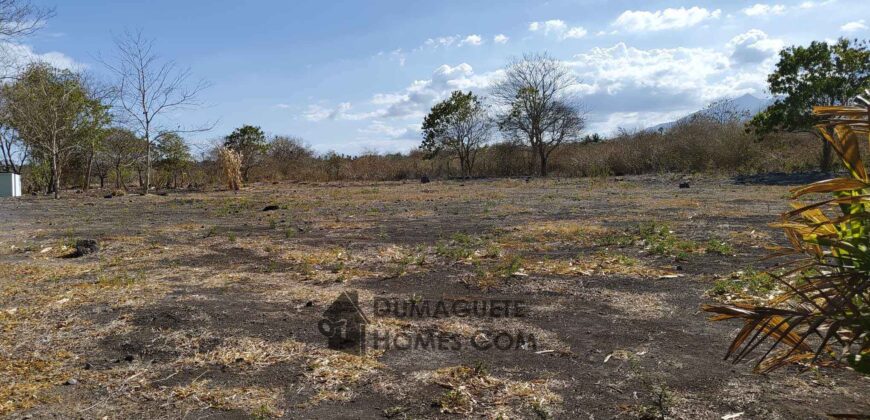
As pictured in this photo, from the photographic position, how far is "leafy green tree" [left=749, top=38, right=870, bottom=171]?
18.7 meters

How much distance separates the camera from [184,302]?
435 cm

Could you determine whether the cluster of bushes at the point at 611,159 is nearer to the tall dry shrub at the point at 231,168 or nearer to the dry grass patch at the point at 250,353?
the tall dry shrub at the point at 231,168

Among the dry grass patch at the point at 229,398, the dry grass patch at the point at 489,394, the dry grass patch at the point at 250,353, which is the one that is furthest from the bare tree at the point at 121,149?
the dry grass patch at the point at 489,394

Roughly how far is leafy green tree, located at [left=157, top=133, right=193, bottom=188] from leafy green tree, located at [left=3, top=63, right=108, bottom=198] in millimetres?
2654

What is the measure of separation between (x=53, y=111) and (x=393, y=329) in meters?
21.6

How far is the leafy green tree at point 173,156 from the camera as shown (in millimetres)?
24766

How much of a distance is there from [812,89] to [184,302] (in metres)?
22.1

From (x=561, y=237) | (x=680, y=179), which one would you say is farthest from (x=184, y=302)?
(x=680, y=179)

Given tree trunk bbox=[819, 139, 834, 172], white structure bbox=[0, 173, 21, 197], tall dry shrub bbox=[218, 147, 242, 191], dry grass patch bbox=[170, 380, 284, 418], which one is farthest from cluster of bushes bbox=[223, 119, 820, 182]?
dry grass patch bbox=[170, 380, 284, 418]

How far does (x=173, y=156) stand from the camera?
2588cm

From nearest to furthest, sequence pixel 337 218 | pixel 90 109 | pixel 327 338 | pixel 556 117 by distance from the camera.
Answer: pixel 327 338 < pixel 337 218 < pixel 90 109 < pixel 556 117

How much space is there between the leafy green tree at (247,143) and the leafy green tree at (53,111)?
290 inches

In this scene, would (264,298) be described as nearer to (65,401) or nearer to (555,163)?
(65,401)

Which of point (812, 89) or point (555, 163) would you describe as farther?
point (555, 163)
